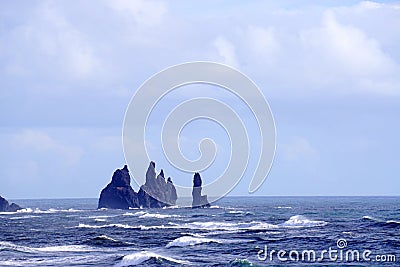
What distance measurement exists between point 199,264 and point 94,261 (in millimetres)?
5765

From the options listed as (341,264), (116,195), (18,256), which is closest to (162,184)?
(116,195)

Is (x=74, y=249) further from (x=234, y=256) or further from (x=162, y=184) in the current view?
(x=162, y=184)

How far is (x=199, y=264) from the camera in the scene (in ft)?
111

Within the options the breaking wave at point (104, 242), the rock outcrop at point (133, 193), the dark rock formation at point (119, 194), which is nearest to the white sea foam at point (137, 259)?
the breaking wave at point (104, 242)

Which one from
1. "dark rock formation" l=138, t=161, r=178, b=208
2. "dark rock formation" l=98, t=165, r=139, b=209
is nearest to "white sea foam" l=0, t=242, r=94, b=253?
"dark rock formation" l=98, t=165, r=139, b=209

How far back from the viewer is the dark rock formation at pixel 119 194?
120938 millimetres

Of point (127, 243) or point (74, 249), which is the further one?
point (127, 243)

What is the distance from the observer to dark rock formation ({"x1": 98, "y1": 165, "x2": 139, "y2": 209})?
12094 cm

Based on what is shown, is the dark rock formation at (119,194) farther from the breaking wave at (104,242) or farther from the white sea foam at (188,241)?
the white sea foam at (188,241)

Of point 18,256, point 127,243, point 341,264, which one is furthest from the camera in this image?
point 127,243

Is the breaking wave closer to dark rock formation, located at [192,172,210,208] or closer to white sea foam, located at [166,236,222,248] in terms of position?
white sea foam, located at [166,236,222,248]

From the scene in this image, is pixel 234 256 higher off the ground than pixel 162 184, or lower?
lower

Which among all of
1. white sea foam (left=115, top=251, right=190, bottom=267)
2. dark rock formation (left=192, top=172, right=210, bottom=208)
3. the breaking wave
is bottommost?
white sea foam (left=115, top=251, right=190, bottom=267)

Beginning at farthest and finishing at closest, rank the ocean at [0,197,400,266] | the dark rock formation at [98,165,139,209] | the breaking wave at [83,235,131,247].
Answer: the dark rock formation at [98,165,139,209] < the breaking wave at [83,235,131,247] < the ocean at [0,197,400,266]
